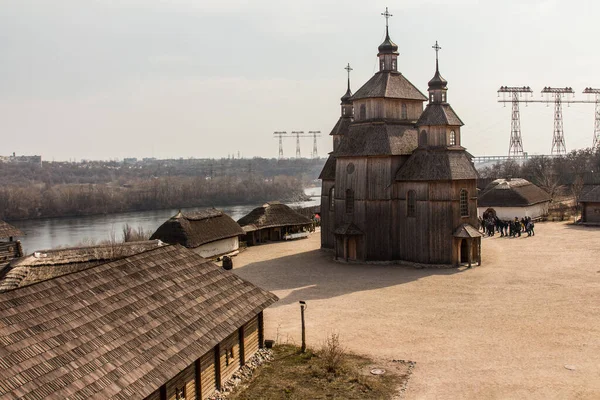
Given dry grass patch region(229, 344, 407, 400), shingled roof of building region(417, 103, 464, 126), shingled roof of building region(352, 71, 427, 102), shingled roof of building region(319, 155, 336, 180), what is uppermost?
shingled roof of building region(352, 71, 427, 102)

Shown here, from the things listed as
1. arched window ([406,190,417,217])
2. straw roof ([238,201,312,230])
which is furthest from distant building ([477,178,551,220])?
arched window ([406,190,417,217])

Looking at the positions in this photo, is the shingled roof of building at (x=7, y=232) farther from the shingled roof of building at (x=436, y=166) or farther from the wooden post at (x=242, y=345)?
the shingled roof of building at (x=436, y=166)

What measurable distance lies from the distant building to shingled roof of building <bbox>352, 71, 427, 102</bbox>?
1466 centimetres

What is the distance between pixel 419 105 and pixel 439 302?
43.4 ft

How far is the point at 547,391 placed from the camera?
1304 cm

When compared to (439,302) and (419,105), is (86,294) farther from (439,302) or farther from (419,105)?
(419,105)

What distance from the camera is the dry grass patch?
13.2 meters

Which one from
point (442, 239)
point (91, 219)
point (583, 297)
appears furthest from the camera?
point (91, 219)

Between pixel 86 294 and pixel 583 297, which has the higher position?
pixel 86 294

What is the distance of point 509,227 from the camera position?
124 ft

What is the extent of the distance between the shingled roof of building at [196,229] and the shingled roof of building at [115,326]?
1552cm

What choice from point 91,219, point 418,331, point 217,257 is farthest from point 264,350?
point 91,219

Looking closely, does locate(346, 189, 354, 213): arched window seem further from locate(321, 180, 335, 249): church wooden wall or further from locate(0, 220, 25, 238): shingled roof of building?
locate(0, 220, 25, 238): shingled roof of building

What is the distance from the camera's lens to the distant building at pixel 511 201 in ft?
138
